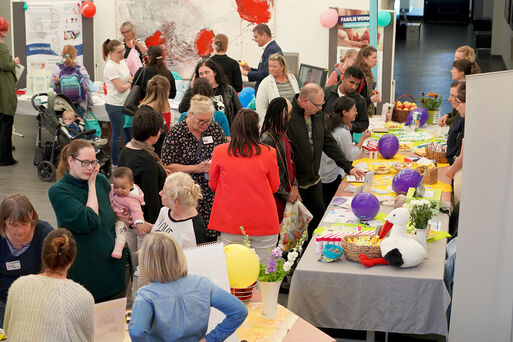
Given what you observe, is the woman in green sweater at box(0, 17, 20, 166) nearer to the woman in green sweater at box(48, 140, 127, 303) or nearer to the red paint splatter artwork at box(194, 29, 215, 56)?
the red paint splatter artwork at box(194, 29, 215, 56)

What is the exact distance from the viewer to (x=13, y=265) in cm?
382

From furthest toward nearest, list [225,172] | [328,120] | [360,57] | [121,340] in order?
[360,57], [328,120], [225,172], [121,340]

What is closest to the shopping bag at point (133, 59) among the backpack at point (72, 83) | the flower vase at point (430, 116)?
the backpack at point (72, 83)

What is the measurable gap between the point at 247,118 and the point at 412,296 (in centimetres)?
144

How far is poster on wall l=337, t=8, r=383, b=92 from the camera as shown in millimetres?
10508

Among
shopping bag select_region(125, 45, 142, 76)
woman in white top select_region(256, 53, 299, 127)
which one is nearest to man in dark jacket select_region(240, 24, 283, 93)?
Answer: woman in white top select_region(256, 53, 299, 127)

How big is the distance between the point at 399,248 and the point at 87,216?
69.7 inches

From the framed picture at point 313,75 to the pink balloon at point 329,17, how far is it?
141 centimetres

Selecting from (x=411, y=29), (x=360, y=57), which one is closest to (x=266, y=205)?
(x=360, y=57)

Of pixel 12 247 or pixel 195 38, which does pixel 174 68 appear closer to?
pixel 195 38

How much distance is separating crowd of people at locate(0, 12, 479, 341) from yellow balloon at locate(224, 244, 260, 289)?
11.9 inches

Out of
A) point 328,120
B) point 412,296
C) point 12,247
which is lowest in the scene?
point 412,296

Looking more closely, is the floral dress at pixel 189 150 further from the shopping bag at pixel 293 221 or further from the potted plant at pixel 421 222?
the potted plant at pixel 421 222

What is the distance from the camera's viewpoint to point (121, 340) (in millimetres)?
3445
